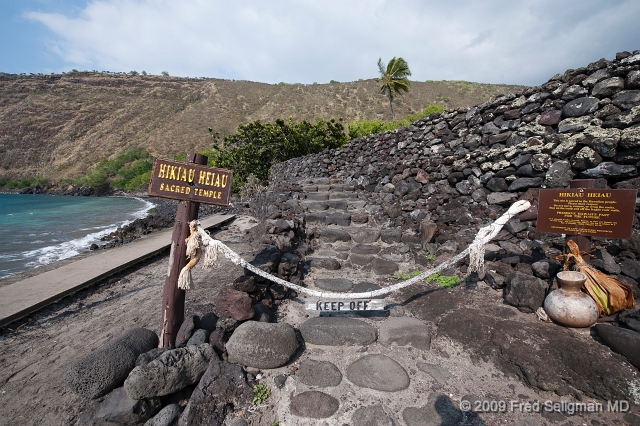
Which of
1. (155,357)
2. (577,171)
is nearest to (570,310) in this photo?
(577,171)

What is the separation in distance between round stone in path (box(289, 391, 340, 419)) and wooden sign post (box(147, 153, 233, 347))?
56.8 inches

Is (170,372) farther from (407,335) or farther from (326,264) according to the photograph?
(326,264)

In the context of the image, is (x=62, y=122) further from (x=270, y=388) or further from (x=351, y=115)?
(x=270, y=388)

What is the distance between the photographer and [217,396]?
2230 mm

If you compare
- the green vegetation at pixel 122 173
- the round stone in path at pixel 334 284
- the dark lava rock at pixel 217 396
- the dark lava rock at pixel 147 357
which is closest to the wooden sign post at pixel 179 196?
the dark lava rock at pixel 147 357

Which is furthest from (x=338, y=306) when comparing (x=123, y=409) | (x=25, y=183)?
(x=25, y=183)

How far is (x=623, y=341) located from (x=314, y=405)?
253 centimetres

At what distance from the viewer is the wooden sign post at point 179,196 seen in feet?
9.11

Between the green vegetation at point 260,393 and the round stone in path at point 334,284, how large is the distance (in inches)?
76.8

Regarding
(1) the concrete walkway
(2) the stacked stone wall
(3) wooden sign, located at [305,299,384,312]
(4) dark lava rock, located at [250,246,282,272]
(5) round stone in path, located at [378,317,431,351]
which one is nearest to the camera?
(5) round stone in path, located at [378,317,431,351]

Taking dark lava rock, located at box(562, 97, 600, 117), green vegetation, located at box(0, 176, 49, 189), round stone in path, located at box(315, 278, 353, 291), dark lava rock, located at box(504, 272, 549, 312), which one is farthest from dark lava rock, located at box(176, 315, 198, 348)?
green vegetation, located at box(0, 176, 49, 189)

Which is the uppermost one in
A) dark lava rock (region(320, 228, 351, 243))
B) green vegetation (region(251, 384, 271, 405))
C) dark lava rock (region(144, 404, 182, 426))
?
dark lava rock (region(320, 228, 351, 243))

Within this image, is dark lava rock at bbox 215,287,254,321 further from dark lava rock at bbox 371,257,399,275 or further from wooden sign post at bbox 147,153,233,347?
dark lava rock at bbox 371,257,399,275

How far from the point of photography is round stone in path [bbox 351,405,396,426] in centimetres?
205
